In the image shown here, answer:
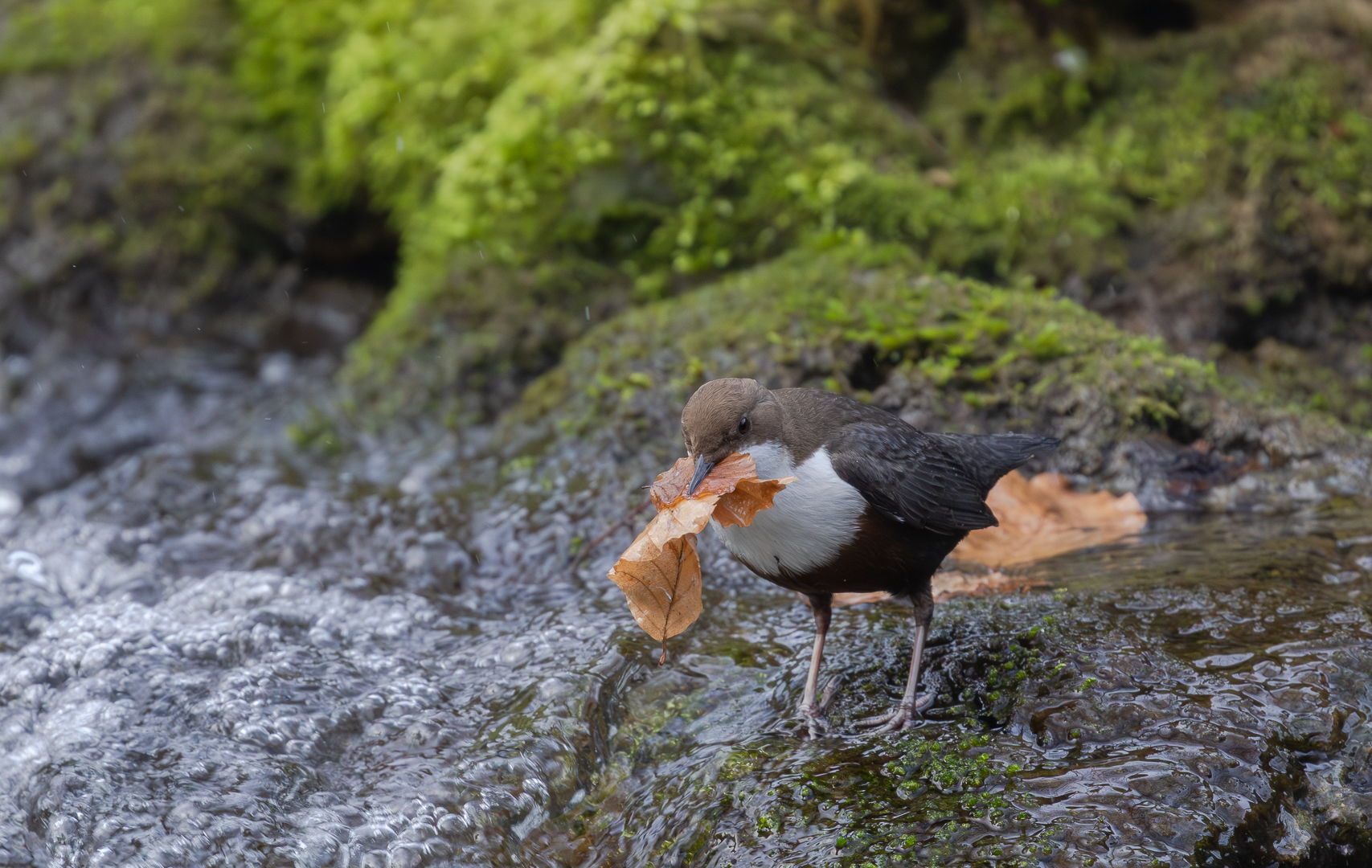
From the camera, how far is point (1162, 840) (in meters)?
2.33

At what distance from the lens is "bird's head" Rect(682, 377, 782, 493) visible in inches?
112

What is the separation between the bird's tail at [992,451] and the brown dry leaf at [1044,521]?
0.61 metres

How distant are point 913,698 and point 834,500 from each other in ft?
2.04

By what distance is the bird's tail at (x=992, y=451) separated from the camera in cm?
345

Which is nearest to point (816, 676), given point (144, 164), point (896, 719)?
point (896, 719)

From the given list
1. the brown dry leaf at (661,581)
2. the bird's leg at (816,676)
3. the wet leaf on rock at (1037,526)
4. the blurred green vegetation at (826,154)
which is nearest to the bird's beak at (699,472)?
the brown dry leaf at (661,581)

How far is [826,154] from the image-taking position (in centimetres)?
586

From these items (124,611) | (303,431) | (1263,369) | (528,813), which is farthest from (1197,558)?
(303,431)

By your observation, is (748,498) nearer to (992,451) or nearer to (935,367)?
(992,451)

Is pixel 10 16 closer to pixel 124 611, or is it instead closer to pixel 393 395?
pixel 393 395

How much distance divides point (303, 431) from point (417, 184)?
1944 millimetres

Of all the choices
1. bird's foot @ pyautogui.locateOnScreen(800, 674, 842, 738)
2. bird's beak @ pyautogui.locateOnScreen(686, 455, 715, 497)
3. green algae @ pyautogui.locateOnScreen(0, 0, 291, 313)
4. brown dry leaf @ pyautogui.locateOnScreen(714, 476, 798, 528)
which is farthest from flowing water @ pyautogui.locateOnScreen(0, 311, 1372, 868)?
green algae @ pyautogui.locateOnScreen(0, 0, 291, 313)

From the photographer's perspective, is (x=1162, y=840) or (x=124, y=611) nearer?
(x=1162, y=840)

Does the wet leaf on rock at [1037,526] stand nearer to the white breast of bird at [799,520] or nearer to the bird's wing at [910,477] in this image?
the bird's wing at [910,477]
